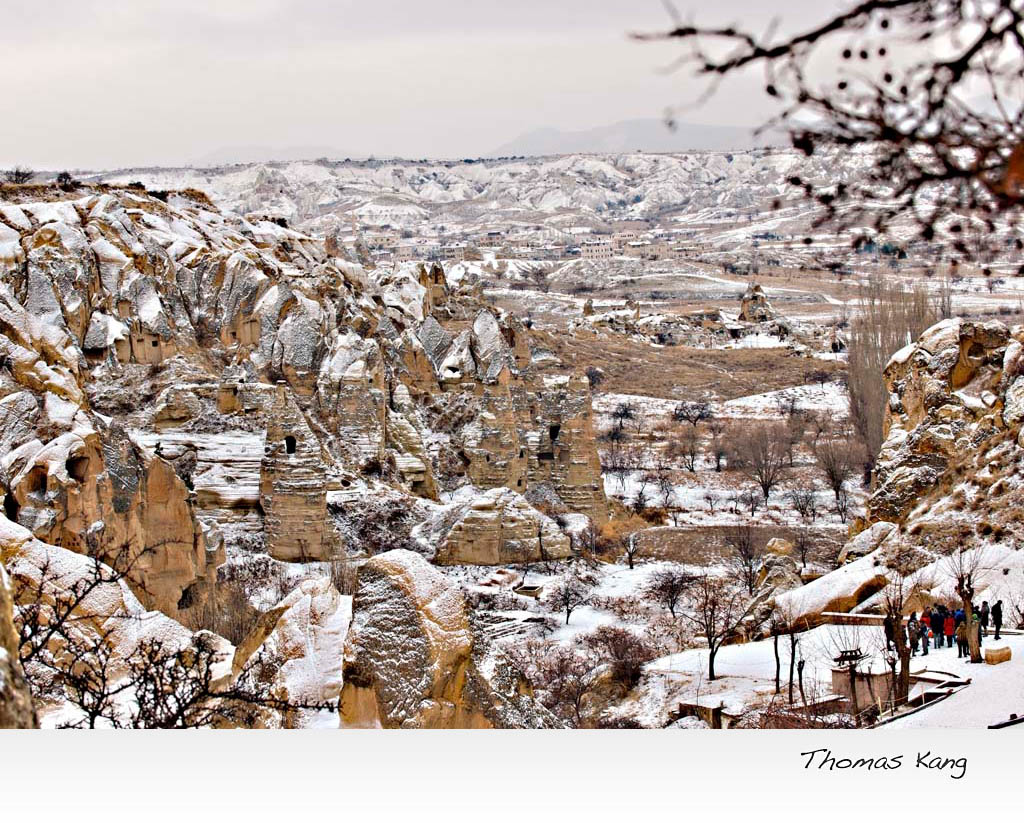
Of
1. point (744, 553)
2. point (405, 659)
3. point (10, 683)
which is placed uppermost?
point (10, 683)

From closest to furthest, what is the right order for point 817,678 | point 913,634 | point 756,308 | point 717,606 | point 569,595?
point 817,678 → point 913,634 → point 717,606 → point 569,595 → point 756,308

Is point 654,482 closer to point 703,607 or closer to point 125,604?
point 703,607

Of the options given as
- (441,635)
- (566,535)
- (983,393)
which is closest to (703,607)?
(983,393)

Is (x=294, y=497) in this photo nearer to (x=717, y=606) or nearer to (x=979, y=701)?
(x=717, y=606)

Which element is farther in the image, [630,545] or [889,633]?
[630,545]

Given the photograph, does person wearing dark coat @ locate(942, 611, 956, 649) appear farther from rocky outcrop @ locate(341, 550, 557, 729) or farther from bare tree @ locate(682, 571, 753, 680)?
rocky outcrop @ locate(341, 550, 557, 729)

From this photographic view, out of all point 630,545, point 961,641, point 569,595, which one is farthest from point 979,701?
point 630,545
